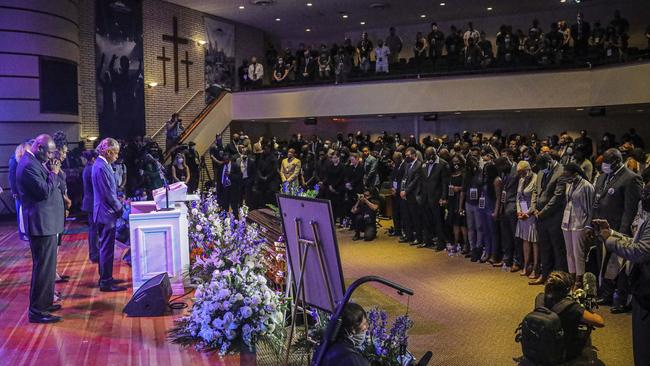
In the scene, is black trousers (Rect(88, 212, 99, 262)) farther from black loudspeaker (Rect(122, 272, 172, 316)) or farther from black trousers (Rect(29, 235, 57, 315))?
black loudspeaker (Rect(122, 272, 172, 316))

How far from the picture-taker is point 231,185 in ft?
45.2

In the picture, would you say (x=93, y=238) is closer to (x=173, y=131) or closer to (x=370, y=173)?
(x=370, y=173)

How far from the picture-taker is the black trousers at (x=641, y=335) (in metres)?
4.01

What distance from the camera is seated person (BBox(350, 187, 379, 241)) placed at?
37.7 ft

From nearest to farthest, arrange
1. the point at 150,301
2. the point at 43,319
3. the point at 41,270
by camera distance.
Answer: the point at 41,270 < the point at 43,319 < the point at 150,301

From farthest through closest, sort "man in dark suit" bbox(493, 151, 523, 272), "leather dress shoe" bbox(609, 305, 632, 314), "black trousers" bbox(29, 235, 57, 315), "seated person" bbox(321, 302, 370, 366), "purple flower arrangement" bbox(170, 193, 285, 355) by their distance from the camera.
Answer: "man in dark suit" bbox(493, 151, 523, 272) → "leather dress shoe" bbox(609, 305, 632, 314) → "black trousers" bbox(29, 235, 57, 315) → "purple flower arrangement" bbox(170, 193, 285, 355) → "seated person" bbox(321, 302, 370, 366)

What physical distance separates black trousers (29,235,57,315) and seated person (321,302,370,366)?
431 cm

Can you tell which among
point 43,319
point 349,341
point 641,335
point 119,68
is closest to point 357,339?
point 349,341

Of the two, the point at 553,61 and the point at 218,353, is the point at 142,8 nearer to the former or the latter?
the point at 553,61

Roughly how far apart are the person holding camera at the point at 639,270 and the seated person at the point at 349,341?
2246 mm

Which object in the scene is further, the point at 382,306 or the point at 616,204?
the point at 382,306

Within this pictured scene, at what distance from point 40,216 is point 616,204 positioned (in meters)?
6.11

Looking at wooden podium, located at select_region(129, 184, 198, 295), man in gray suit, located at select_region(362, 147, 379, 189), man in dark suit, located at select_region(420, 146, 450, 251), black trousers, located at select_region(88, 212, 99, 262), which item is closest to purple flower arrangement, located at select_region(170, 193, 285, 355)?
wooden podium, located at select_region(129, 184, 198, 295)

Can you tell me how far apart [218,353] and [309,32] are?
23.9m
